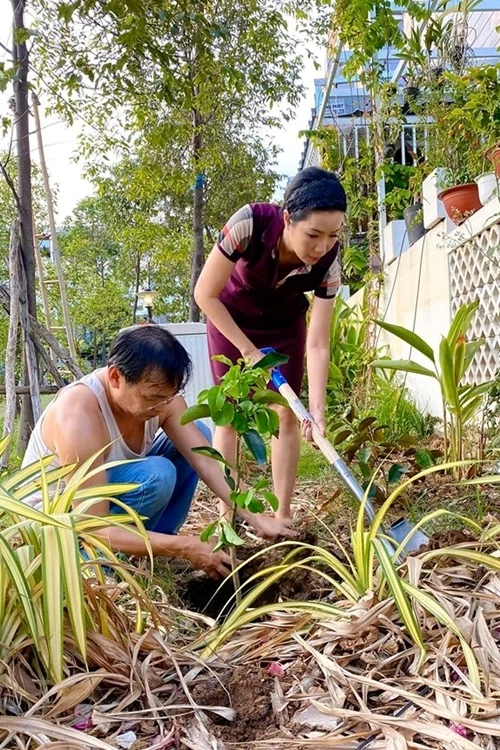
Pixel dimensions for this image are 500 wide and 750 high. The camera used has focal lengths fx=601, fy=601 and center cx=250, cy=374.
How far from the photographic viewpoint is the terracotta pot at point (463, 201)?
3.27 m

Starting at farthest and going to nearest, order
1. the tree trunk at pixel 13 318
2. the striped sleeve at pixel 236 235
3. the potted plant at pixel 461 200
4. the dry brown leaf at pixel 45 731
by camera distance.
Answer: the tree trunk at pixel 13 318 → the potted plant at pixel 461 200 → the striped sleeve at pixel 236 235 → the dry brown leaf at pixel 45 731

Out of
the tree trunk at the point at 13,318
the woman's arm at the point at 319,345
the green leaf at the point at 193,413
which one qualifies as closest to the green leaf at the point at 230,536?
the green leaf at the point at 193,413

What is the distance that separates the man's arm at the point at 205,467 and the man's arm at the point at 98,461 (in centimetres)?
17

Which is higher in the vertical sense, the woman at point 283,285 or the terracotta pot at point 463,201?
the terracotta pot at point 463,201

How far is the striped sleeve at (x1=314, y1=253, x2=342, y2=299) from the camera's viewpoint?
2.09 metres

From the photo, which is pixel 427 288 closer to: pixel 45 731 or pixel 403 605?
pixel 403 605

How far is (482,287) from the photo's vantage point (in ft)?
10.1

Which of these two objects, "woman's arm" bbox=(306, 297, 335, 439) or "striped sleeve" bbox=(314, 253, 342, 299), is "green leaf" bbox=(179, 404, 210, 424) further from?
"striped sleeve" bbox=(314, 253, 342, 299)

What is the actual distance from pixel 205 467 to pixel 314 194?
0.87m

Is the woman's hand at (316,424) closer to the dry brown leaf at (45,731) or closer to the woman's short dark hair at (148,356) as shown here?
the woman's short dark hair at (148,356)

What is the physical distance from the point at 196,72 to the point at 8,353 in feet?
6.53

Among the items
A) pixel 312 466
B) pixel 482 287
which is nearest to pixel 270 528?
pixel 312 466

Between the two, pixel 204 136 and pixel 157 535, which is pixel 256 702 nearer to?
pixel 157 535

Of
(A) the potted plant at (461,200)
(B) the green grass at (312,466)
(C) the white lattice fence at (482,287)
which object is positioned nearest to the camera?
(C) the white lattice fence at (482,287)
